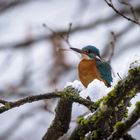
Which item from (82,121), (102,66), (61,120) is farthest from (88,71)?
(82,121)

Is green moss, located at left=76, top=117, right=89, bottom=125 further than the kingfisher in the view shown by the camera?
No

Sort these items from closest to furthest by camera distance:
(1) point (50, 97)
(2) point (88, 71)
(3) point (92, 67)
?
(1) point (50, 97), (2) point (88, 71), (3) point (92, 67)

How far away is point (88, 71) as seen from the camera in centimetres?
513

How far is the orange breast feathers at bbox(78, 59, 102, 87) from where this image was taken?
4910 millimetres

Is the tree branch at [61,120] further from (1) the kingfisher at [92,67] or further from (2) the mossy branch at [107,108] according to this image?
(1) the kingfisher at [92,67]

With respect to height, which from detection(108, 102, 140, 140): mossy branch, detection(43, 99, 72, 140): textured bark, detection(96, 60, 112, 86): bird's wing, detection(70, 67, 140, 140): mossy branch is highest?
detection(96, 60, 112, 86): bird's wing

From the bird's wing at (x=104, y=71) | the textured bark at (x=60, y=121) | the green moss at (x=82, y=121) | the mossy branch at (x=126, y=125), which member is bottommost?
the mossy branch at (x=126, y=125)

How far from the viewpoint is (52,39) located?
6.80 metres

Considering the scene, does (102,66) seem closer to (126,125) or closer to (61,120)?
(61,120)

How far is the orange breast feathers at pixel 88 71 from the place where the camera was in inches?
193

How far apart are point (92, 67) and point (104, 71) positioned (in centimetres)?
33

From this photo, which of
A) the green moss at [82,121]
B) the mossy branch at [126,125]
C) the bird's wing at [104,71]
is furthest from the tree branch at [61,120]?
the bird's wing at [104,71]

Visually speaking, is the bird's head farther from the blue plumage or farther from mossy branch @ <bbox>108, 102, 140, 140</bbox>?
mossy branch @ <bbox>108, 102, 140, 140</bbox>

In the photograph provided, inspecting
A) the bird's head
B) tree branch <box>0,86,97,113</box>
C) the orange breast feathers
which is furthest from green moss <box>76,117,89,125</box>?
the bird's head
